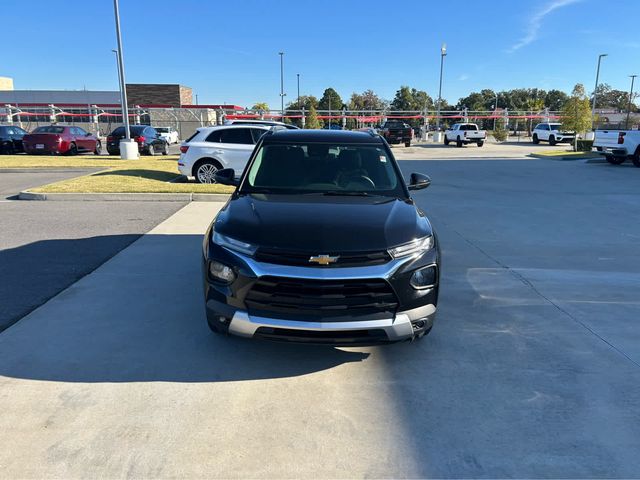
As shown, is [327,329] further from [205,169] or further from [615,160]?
[615,160]

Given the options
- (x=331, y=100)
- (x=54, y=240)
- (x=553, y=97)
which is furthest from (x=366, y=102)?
(x=54, y=240)

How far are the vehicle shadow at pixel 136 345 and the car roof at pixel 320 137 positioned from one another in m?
1.88

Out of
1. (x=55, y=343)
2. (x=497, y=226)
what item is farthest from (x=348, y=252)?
(x=497, y=226)

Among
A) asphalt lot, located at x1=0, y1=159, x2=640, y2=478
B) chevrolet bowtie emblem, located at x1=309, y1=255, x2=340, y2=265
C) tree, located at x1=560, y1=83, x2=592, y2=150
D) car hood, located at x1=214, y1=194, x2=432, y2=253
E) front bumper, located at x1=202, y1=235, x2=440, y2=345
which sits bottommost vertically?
asphalt lot, located at x1=0, y1=159, x2=640, y2=478

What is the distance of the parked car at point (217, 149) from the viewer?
41.4 ft

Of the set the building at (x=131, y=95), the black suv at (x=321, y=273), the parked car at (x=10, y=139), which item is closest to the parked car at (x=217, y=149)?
the black suv at (x=321, y=273)

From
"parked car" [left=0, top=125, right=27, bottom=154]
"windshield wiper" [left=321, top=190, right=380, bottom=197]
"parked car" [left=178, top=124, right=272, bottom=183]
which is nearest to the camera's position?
"windshield wiper" [left=321, top=190, right=380, bottom=197]

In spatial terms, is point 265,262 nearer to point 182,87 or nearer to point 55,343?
point 55,343

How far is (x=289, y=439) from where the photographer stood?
111 inches

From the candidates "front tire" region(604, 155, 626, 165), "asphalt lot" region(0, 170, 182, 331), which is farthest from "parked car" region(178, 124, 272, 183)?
"front tire" region(604, 155, 626, 165)

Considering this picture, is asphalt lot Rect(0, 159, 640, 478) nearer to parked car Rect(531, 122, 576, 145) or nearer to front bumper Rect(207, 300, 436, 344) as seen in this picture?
front bumper Rect(207, 300, 436, 344)

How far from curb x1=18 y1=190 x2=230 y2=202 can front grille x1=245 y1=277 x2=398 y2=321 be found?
773cm

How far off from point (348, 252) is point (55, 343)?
261cm

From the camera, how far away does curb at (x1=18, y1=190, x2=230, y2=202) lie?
1052 cm
